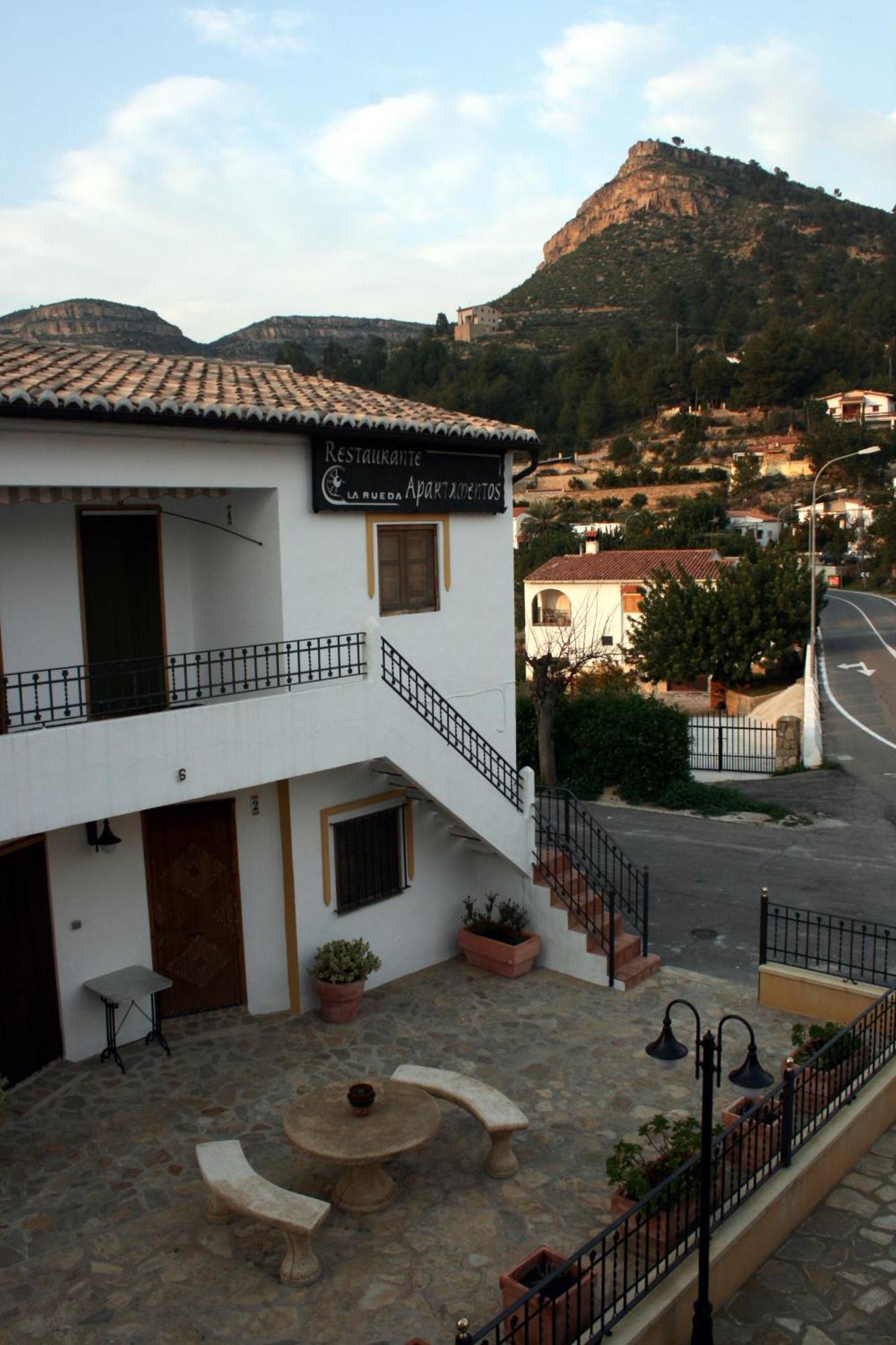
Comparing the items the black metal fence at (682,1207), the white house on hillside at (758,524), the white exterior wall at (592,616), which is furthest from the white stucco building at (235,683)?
the white house on hillside at (758,524)

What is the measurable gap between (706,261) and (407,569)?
14141cm

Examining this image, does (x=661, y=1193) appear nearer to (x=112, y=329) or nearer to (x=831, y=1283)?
(x=831, y=1283)

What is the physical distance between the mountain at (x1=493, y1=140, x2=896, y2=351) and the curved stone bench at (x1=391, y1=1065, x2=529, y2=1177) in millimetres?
116995

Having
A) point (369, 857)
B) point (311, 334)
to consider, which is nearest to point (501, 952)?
point (369, 857)

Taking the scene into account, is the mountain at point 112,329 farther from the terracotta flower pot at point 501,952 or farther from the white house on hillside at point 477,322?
the white house on hillside at point 477,322

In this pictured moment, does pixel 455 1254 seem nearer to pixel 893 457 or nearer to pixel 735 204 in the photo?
pixel 893 457

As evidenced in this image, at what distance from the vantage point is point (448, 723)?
12.3 meters

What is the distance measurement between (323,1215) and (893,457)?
303ft

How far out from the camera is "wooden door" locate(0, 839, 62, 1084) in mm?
9320

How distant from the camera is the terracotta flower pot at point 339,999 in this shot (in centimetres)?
1087

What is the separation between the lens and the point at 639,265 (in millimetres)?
143750

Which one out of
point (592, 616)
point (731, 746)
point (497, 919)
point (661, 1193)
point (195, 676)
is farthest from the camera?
point (592, 616)

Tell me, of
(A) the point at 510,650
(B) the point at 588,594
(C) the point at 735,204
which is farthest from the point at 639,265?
(A) the point at 510,650

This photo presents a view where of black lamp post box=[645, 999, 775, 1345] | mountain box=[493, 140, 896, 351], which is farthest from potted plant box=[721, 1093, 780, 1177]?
mountain box=[493, 140, 896, 351]
